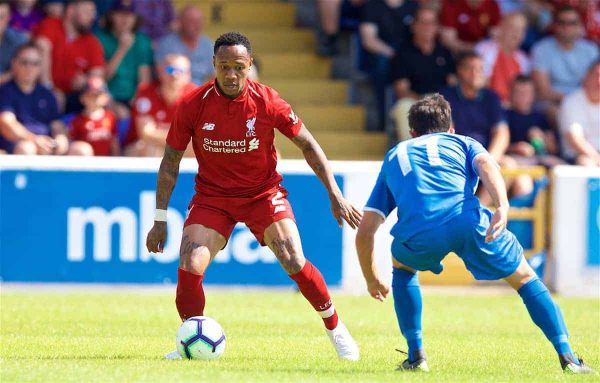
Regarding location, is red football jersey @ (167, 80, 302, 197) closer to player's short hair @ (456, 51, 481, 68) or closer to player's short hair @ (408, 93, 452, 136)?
player's short hair @ (408, 93, 452, 136)

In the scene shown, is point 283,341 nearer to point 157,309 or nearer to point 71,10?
point 157,309

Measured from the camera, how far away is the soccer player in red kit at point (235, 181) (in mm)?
8383

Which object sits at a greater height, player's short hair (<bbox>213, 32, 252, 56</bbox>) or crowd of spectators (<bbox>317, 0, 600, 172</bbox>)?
player's short hair (<bbox>213, 32, 252, 56</bbox>)

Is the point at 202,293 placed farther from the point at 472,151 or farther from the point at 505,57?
the point at 505,57

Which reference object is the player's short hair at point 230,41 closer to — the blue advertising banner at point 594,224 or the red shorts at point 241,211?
the red shorts at point 241,211

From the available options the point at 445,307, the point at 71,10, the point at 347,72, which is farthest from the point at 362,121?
the point at 445,307

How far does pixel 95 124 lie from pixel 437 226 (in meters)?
7.95

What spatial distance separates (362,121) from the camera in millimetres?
17531

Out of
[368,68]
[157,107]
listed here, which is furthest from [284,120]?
[368,68]

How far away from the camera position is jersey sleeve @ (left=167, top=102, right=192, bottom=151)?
27.6ft

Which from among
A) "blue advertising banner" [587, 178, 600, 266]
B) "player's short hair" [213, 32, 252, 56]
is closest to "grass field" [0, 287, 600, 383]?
"blue advertising banner" [587, 178, 600, 266]

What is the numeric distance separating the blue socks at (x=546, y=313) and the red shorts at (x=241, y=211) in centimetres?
184

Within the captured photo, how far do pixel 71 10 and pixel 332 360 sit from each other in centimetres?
893

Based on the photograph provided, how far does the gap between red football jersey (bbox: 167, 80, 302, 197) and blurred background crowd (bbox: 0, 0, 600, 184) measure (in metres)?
5.66
